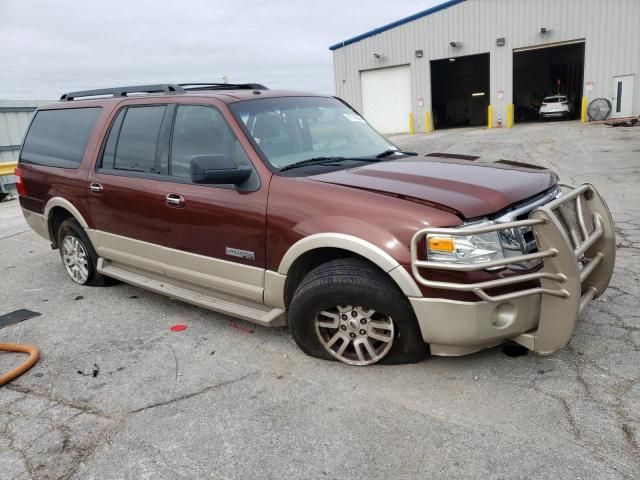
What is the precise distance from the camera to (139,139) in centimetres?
441

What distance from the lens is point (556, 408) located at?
282 cm

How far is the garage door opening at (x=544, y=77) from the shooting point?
34.8 m

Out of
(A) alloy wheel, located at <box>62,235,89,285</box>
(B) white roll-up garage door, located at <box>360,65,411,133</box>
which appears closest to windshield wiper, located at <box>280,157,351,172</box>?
(A) alloy wheel, located at <box>62,235,89,285</box>

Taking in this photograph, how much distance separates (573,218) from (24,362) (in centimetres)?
371

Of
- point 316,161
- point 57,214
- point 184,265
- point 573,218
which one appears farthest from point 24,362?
point 573,218

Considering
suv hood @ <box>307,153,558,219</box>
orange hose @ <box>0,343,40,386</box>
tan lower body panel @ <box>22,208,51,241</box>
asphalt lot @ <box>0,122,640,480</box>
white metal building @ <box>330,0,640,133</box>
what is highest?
white metal building @ <box>330,0,640,133</box>

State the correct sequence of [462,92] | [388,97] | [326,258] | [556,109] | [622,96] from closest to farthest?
[326,258] → [622,96] → [556,109] → [388,97] → [462,92]

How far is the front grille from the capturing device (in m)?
3.07

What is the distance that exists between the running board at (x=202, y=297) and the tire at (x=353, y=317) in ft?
0.77

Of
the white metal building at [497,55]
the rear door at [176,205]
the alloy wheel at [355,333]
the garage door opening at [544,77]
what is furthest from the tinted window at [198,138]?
the garage door opening at [544,77]

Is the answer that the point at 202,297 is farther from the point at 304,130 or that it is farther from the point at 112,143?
the point at 112,143

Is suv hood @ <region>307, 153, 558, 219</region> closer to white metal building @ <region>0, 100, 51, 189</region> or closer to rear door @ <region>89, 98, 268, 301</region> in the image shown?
rear door @ <region>89, 98, 268, 301</region>

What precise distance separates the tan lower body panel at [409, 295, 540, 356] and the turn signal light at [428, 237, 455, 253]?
10.9 inches

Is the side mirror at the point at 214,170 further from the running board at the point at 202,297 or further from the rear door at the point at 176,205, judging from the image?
the running board at the point at 202,297
